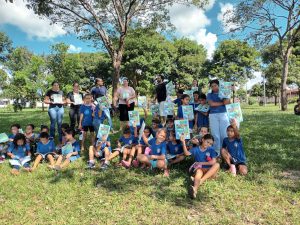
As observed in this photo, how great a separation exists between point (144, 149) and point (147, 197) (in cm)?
199

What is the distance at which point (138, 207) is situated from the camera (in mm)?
5168

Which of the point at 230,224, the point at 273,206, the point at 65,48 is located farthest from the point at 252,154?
the point at 65,48

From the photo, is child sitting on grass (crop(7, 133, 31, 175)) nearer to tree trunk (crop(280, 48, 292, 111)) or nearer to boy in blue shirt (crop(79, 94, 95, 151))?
boy in blue shirt (crop(79, 94, 95, 151))

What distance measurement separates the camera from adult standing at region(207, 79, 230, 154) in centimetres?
686

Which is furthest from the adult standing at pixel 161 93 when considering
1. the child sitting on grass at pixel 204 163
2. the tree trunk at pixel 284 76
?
the tree trunk at pixel 284 76

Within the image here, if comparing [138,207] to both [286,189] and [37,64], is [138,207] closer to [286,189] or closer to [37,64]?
[286,189]

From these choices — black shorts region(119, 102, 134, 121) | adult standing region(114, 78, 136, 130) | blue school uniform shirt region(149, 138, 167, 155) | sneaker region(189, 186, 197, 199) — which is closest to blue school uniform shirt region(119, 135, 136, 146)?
blue school uniform shirt region(149, 138, 167, 155)

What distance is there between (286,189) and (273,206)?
0.80 metres

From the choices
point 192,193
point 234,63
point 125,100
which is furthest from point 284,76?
point 234,63

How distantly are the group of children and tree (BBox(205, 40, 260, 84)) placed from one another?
1502 inches

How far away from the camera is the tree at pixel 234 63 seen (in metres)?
44.7

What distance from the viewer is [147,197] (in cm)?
554

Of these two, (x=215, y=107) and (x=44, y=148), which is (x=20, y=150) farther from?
(x=215, y=107)

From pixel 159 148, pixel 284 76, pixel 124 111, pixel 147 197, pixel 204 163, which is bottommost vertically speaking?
pixel 147 197
